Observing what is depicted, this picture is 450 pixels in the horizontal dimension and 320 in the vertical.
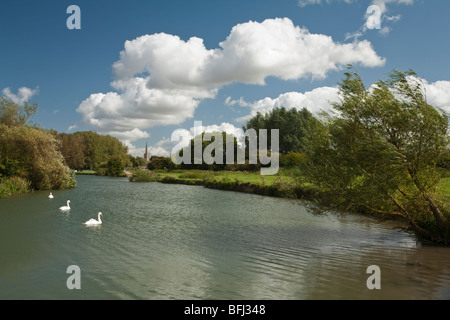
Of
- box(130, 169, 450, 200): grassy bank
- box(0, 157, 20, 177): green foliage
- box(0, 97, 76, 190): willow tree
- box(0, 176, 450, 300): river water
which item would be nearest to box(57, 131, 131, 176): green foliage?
box(130, 169, 450, 200): grassy bank

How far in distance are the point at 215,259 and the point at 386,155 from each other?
816 centimetres

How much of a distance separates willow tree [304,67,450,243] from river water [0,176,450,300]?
194 centimetres

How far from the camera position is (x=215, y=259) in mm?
12859

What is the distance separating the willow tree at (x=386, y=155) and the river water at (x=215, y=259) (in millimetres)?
1940

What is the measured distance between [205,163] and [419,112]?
226 feet

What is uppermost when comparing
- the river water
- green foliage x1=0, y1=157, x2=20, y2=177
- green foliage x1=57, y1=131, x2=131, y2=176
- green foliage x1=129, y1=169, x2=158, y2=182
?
green foliage x1=57, y1=131, x2=131, y2=176

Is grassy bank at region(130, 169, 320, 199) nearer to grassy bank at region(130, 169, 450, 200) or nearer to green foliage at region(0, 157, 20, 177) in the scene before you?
grassy bank at region(130, 169, 450, 200)

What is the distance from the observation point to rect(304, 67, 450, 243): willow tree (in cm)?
1351

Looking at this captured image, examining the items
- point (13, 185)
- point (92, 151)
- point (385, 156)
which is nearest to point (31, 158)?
point (13, 185)

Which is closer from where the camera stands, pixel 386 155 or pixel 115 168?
pixel 386 155

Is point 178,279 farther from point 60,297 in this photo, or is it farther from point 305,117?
point 305,117

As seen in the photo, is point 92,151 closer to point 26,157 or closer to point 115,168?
point 115,168

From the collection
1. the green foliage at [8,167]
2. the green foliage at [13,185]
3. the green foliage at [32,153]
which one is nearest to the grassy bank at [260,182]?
the green foliage at [32,153]
